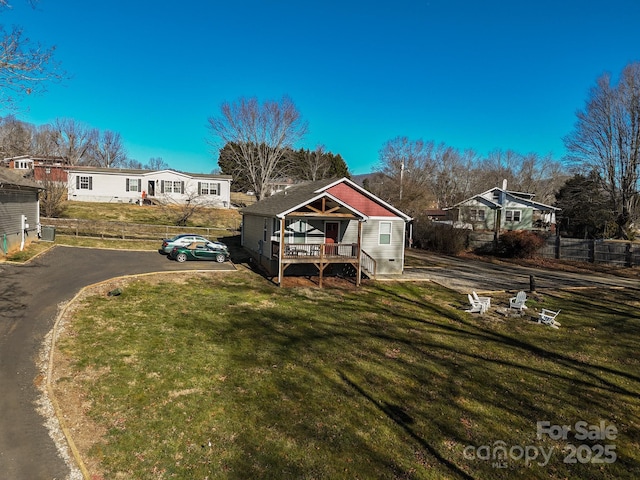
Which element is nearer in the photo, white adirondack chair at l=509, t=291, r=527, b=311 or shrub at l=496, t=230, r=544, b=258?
white adirondack chair at l=509, t=291, r=527, b=311

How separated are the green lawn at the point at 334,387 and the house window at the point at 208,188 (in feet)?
93.6

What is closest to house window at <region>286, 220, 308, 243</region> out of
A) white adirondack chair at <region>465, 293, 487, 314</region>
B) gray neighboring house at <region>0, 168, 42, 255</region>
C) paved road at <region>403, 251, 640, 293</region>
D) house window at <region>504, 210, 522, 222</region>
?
Result: paved road at <region>403, 251, 640, 293</region>

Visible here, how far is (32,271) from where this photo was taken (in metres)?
16.6

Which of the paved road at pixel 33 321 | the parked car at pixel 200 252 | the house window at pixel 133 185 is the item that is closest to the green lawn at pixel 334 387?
the paved road at pixel 33 321

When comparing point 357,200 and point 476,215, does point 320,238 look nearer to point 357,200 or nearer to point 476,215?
point 357,200

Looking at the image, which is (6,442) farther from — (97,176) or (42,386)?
(97,176)

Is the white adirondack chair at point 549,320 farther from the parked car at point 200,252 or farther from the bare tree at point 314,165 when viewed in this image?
the bare tree at point 314,165

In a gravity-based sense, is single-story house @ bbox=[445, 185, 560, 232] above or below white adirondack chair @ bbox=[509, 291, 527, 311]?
above

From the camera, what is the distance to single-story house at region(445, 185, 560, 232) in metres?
41.7

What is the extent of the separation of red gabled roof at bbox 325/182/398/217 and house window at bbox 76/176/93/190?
3233 cm

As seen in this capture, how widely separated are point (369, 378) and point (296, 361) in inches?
87.4

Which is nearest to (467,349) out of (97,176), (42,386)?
(42,386)

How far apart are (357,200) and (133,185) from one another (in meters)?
30.8

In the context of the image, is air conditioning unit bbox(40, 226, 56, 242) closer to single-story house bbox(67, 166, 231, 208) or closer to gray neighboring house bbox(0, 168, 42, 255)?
gray neighboring house bbox(0, 168, 42, 255)
